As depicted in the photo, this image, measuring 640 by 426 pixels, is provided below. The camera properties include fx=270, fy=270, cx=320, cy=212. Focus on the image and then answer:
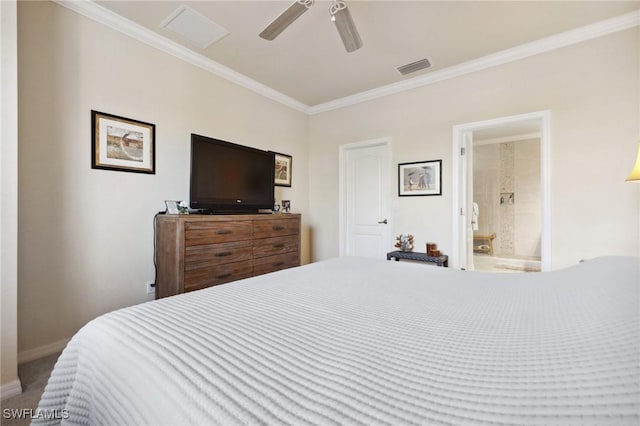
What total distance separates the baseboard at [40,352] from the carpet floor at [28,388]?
0.11ft

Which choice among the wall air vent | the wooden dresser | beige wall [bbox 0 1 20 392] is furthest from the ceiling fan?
the wooden dresser

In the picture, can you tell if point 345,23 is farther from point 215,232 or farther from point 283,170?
point 283,170

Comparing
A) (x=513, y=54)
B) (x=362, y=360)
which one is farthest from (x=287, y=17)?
(x=513, y=54)

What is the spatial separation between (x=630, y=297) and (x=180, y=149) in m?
3.22

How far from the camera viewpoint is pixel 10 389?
1577 mm

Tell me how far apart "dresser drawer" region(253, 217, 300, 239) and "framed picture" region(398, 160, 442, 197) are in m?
1.45

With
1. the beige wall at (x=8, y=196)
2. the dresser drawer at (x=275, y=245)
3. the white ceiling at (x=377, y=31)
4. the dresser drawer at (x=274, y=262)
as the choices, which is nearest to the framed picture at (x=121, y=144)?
the beige wall at (x=8, y=196)

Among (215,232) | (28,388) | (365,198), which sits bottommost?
(28,388)

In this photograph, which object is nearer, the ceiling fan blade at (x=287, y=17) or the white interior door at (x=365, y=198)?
the ceiling fan blade at (x=287, y=17)

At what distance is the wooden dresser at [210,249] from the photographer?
7.41 ft

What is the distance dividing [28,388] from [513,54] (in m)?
4.82

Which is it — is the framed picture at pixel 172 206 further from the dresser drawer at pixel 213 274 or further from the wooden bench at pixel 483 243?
the wooden bench at pixel 483 243

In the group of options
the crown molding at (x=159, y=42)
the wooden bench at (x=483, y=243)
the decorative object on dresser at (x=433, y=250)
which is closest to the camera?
the crown molding at (x=159, y=42)

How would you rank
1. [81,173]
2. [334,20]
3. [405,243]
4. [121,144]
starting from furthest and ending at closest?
Answer: [405,243]
[121,144]
[81,173]
[334,20]
